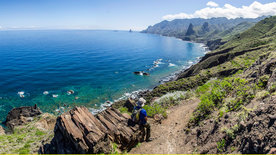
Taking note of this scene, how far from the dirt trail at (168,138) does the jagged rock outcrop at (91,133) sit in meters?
1.33

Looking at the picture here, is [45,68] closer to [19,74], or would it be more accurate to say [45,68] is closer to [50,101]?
[19,74]

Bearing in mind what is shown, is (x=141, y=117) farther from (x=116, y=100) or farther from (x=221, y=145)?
(x=116, y=100)

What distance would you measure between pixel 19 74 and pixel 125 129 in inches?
2941

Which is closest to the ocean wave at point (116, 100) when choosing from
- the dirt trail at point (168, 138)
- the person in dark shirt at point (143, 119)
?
the dirt trail at point (168, 138)

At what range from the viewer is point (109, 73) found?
70.8m

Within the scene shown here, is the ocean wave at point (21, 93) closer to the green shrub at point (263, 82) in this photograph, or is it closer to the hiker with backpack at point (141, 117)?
the hiker with backpack at point (141, 117)

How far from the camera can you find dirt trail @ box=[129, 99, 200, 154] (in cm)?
1225

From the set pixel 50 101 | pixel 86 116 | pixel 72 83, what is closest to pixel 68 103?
pixel 50 101

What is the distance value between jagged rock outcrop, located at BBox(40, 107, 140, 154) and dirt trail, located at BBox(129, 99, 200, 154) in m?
1.33

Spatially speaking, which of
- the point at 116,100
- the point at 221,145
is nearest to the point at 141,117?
the point at 221,145

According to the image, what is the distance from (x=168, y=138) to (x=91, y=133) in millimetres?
7680

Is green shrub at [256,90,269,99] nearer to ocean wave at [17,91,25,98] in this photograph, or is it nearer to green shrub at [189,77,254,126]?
green shrub at [189,77,254,126]

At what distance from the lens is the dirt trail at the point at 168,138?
482 inches

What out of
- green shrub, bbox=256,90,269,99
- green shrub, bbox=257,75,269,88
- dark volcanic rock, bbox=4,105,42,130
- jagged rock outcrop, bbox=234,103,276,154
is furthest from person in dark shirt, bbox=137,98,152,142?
dark volcanic rock, bbox=4,105,42,130
